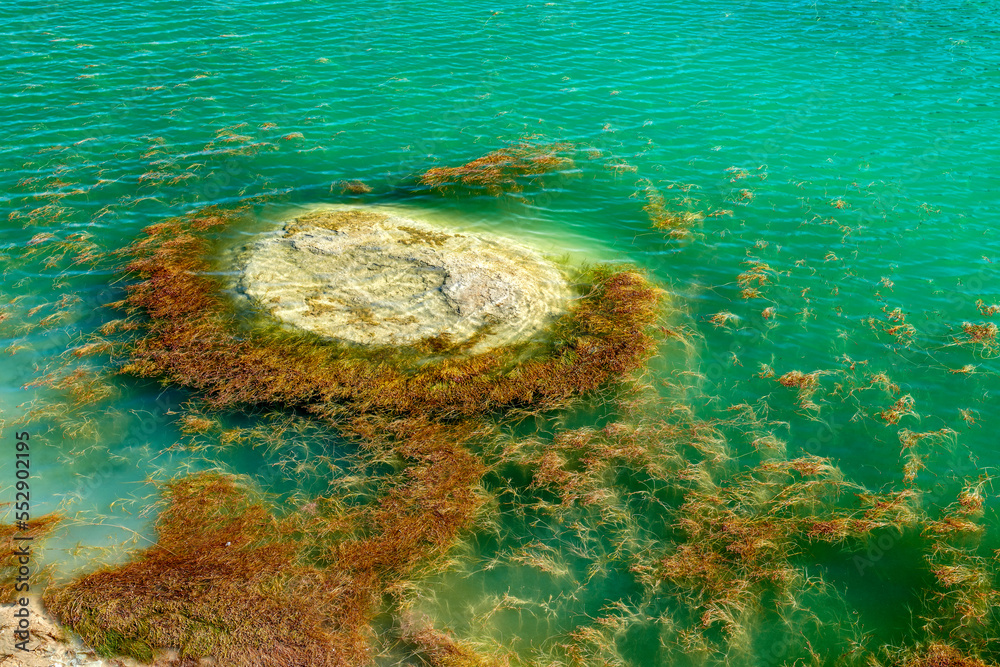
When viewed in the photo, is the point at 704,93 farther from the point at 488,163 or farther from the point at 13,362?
the point at 13,362

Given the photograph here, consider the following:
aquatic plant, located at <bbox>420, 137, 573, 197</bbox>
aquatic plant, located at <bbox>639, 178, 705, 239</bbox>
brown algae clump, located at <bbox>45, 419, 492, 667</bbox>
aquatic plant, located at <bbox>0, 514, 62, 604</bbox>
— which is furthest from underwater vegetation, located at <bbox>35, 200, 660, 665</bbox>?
aquatic plant, located at <bbox>420, 137, 573, 197</bbox>

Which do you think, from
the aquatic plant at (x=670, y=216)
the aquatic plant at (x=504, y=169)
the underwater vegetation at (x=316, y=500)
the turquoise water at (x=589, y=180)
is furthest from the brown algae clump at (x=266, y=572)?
the aquatic plant at (x=504, y=169)

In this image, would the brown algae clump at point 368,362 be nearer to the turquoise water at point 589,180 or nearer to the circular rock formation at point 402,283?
the circular rock formation at point 402,283

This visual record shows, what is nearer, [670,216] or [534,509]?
[534,509]

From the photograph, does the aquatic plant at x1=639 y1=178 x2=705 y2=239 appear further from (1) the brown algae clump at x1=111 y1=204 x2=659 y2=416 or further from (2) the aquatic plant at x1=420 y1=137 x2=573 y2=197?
(1) the brown algae clump at x1=111 y1=204 x2=659 y2=416

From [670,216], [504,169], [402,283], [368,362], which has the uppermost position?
[504,169]

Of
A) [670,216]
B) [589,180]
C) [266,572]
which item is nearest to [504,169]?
[589,180]

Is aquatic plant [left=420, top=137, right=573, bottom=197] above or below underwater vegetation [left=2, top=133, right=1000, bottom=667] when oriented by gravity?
above

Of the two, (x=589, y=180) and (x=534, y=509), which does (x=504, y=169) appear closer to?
(x=589, y=180)
